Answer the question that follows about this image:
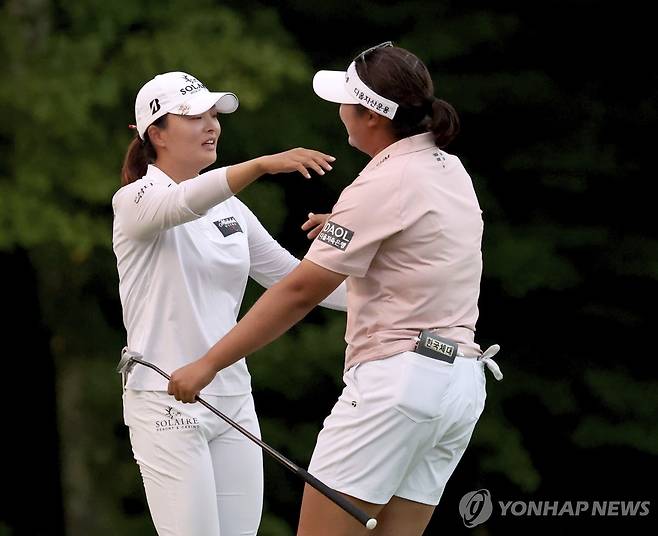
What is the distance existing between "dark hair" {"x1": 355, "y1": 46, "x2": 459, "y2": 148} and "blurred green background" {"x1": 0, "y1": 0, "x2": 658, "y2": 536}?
16.4 feet

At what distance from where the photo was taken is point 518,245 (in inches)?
379

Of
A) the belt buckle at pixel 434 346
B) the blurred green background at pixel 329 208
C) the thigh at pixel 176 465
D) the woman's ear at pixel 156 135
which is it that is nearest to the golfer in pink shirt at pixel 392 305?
the belt buckle at pixel 434 346

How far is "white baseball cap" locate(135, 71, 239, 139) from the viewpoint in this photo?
4.15m

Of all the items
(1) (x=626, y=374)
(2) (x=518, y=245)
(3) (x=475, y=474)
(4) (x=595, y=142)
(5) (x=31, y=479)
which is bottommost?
(5) (x=31, y=479)

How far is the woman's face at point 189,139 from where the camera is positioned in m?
4.16

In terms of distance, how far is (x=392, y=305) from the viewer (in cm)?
349

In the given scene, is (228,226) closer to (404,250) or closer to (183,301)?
(183,301)

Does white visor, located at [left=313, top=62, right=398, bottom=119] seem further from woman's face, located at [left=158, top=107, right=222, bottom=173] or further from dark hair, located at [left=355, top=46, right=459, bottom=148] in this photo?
woman's face, located at [left=158, top=107, right=222, bottom=173]

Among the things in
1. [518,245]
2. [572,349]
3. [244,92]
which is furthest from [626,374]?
[244,92]

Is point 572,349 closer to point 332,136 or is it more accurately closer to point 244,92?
point 332,136

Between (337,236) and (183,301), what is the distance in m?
0.73

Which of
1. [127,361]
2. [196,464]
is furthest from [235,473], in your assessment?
[127,361]

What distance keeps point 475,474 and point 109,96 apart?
130 inches

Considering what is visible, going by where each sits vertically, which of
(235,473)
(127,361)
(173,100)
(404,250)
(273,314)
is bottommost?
(235,473)
